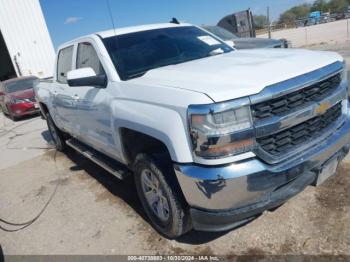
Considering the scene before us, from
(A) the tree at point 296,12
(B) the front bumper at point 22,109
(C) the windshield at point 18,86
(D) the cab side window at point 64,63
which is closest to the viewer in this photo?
(D) the cab side window at point 64,63

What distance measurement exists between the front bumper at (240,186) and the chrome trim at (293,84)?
0.44 m

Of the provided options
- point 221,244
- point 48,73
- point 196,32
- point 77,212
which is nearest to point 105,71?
point 196,32

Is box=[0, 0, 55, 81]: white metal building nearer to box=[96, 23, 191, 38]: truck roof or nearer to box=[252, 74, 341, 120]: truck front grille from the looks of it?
box=[96, 23, 191, 38]: truck roof

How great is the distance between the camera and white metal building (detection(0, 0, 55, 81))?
1964 cm

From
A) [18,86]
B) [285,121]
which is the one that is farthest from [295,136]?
[18,86]

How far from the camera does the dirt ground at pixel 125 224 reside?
304 centimetres

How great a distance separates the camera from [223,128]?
2.42 m

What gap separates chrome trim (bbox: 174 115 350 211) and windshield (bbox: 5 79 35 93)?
43.6 ft

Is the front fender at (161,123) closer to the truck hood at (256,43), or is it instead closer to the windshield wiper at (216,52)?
the windshield wiper at (216,52)

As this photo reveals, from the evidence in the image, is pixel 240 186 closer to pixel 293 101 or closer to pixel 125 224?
pixel 293 101

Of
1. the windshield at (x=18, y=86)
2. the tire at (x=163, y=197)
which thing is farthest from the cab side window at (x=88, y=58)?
the windshield at (x=18, y=86)

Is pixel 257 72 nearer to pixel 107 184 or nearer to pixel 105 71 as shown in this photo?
pixel 105 71

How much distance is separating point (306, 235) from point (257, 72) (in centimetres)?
147

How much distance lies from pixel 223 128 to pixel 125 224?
190 cm
